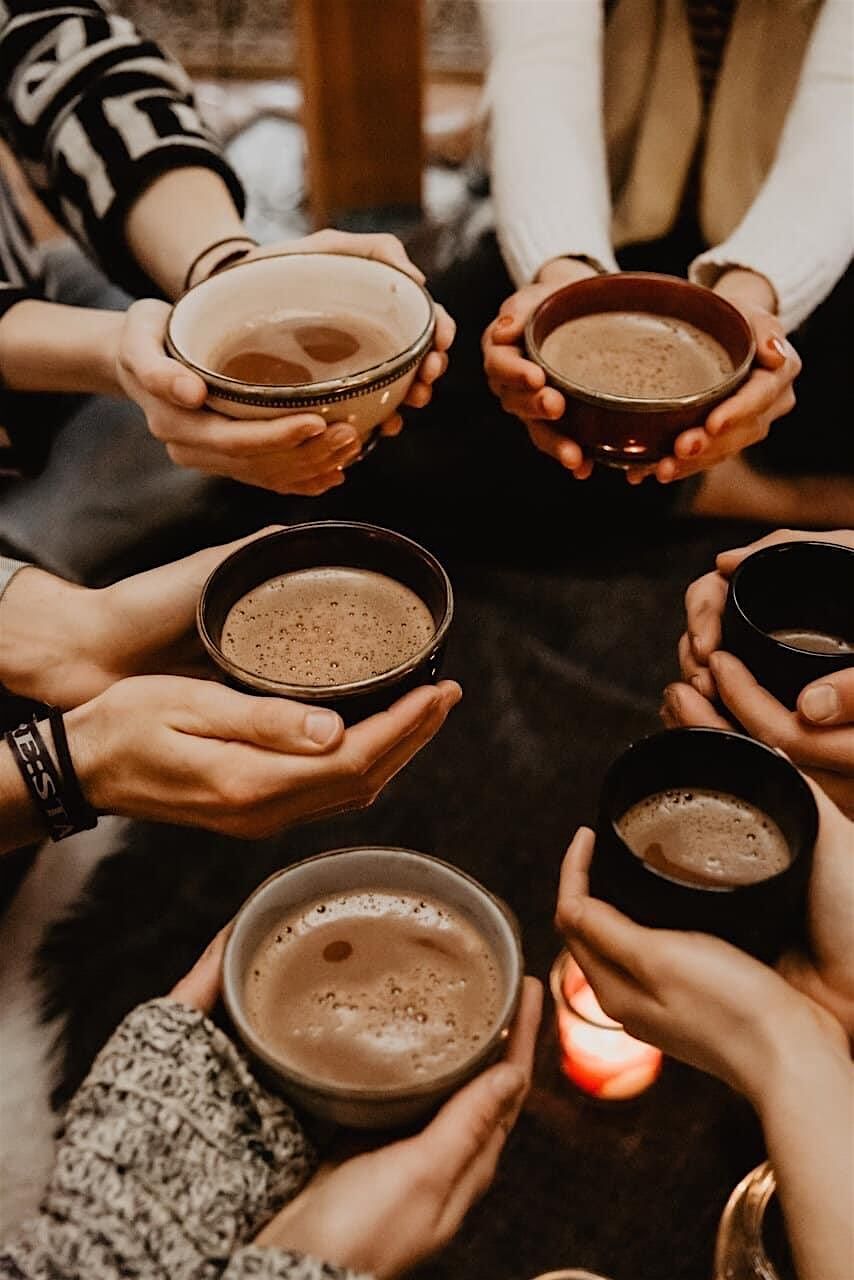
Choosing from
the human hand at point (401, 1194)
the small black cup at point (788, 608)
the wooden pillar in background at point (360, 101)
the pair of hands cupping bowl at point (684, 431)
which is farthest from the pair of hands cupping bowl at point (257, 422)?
the wooden pillar in background at point (360, 101)

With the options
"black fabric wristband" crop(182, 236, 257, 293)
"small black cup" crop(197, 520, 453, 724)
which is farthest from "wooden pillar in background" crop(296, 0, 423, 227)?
"small black cup" crop(197, 520, 453, 724)

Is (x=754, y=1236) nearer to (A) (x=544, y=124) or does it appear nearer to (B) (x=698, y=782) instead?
(B) (x=698, y=782)

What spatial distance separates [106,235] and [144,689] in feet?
3.07

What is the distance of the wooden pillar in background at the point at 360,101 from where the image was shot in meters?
2.97

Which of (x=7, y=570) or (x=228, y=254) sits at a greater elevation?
(x=228, y=254)

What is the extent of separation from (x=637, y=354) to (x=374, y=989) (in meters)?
0.80

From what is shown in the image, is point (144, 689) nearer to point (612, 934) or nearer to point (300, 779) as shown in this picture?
point (300, 779)

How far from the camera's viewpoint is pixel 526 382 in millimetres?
1195

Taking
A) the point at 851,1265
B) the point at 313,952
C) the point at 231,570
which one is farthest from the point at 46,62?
the point at 851,1265

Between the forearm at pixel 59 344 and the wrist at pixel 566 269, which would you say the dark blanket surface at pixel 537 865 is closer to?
the wrist at pixel 566 269

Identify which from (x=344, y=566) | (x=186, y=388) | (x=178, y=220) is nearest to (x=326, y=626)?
(x=344, y=566)

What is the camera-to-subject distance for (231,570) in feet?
3.16

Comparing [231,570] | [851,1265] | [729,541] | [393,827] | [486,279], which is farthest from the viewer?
[486,279]

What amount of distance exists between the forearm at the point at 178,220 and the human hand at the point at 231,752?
0.80 metres
